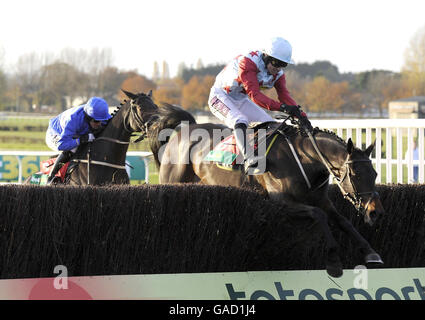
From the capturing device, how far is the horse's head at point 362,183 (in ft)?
15.4

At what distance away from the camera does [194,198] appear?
14.9 ft

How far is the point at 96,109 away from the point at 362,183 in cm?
336

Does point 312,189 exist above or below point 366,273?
above

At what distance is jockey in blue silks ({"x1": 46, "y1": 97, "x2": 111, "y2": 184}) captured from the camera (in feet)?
23.3

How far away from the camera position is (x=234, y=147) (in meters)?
5.66

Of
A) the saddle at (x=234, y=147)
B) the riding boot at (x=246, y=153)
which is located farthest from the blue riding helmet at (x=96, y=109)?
the riding boot at (x=246, y=153)

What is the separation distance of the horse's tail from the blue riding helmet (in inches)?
23.0

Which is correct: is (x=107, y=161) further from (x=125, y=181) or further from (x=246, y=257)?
(x=246, y=257)

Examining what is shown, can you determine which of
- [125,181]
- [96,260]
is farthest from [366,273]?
[125,181]

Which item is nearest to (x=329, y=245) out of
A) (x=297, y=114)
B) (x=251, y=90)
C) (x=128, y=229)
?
(x=297, y=114)

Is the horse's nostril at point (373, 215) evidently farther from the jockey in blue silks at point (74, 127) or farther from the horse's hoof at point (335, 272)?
the jockey in blue silks at point (74, 127)

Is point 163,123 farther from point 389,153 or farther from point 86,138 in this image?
point 389,153

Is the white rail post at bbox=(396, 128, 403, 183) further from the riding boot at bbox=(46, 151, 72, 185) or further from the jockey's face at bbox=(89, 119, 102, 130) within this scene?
the riding boot at bbox=(46, 151, 72, 185)

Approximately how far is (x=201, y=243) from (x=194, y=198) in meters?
0.29
